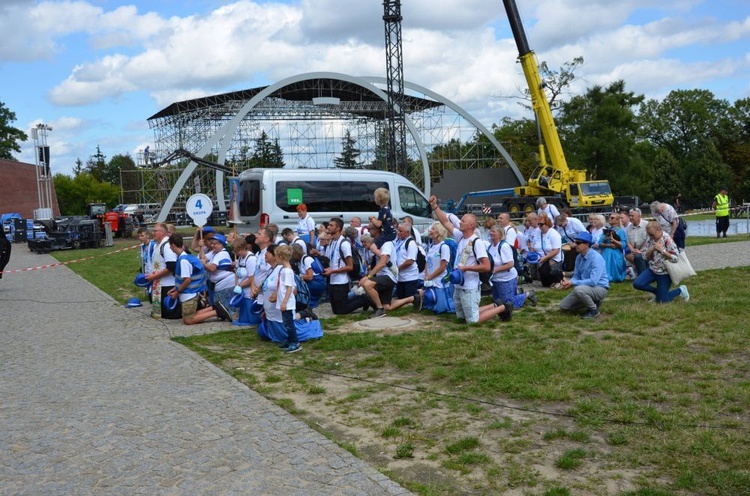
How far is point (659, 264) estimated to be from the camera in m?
9.59

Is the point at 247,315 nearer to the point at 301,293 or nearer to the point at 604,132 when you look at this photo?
the point at 301,293

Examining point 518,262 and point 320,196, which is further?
point 320,196

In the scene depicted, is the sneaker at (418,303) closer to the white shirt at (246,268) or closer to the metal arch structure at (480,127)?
the white shirt at (246,268)

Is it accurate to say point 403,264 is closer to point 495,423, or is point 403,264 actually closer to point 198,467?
point 495,423

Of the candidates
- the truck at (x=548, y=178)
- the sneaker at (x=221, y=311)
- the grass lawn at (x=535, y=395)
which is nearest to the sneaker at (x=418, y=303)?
the grass lawn at (x=535, y=395)

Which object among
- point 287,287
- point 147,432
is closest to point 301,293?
point 287,287

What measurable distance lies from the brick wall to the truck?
39.7 meters

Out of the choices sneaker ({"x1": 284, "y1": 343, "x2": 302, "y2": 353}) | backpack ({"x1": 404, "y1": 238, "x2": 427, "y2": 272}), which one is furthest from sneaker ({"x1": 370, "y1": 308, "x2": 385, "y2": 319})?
sneaker ({"x1": 284, "y1": 343, "x2": 302, "y2": 353})

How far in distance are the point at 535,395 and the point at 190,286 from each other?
5.97 meters

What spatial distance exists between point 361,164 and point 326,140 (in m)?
3.79

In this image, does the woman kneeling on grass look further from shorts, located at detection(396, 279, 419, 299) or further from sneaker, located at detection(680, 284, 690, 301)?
shorts, located at detection(396, 279, 419, 299)

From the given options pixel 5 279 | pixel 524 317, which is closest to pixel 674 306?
pixel 524 317

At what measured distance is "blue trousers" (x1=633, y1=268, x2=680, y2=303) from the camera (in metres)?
9.68

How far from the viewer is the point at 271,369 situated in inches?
284
